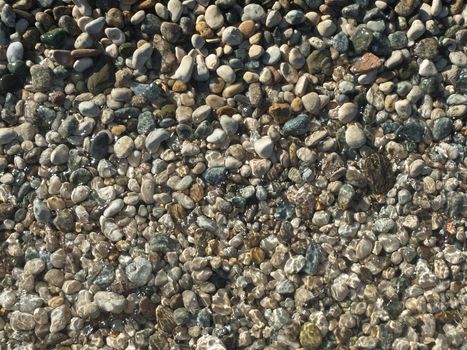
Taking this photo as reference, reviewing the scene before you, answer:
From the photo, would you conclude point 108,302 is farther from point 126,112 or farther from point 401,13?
point 401,13

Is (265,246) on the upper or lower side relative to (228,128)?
lower

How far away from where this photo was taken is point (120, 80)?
238cm

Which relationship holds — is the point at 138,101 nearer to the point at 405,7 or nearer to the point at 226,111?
the point at 226,111

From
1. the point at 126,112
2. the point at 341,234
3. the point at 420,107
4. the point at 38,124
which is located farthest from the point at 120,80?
the point at 420,107

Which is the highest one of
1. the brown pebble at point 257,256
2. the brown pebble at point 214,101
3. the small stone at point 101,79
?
the small stone at point 101,79

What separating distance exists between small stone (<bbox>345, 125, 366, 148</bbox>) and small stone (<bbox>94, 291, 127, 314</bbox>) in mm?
1084

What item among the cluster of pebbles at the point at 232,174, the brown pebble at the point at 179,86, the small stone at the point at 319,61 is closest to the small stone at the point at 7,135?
the cluster of pebbles at the point at 232,174

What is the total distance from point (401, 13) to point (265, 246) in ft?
3.61

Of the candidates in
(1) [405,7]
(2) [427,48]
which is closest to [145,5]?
(1) [405,7]

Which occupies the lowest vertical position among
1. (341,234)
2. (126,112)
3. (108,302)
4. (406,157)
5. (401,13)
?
(108,302)

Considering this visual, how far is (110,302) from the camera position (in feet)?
7.37

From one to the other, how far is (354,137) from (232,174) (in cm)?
51

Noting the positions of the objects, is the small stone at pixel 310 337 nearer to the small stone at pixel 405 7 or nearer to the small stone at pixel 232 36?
the small stone at pixel 232 36

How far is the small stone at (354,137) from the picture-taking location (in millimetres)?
2316
